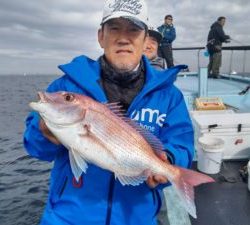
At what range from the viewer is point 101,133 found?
2.69 m

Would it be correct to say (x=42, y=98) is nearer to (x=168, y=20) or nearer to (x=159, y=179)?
(x=159, y=179)

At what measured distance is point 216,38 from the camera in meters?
14.7

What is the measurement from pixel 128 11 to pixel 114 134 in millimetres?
1113

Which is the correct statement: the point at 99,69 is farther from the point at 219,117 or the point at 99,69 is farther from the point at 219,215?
the point at 219,117

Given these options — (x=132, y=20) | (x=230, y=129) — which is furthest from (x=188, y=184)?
(x=230, y=129)

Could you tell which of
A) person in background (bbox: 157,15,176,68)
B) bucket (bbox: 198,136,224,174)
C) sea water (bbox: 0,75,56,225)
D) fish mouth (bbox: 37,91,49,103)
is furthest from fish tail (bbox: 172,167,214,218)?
person in background (bbox: 157,15,176,68)

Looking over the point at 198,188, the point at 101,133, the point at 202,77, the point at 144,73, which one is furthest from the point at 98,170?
the point at 202,77

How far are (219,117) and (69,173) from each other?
419 centimetres

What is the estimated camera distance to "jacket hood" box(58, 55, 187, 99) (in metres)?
3.10

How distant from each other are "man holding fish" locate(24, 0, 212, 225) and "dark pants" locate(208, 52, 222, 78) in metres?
12.1

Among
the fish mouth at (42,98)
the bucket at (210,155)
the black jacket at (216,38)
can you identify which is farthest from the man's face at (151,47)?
the black jacket at (216,38)

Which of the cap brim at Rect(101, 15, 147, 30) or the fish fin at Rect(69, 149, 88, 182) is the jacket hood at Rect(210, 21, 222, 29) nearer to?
the cap brim at Rect(101, 15, 147, 30)

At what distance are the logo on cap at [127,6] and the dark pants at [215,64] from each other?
12.2 m

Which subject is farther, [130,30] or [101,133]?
[130,30]
